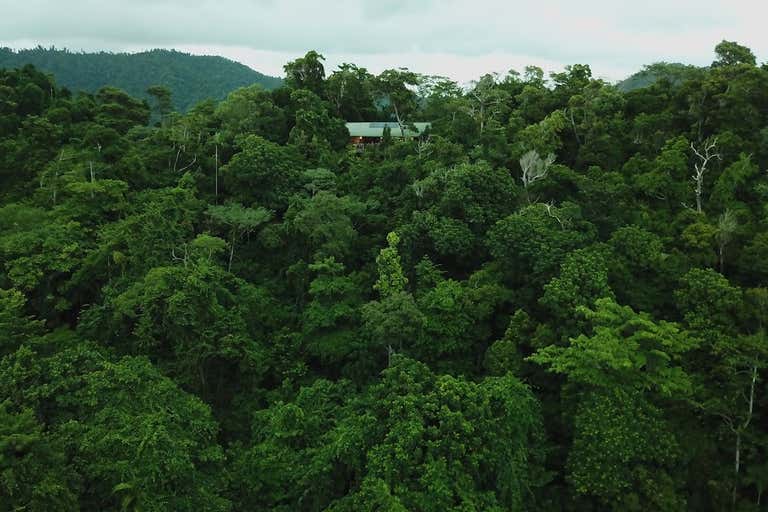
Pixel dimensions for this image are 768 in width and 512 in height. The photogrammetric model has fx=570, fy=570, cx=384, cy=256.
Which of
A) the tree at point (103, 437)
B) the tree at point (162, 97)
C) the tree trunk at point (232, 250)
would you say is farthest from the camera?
the tree at point (162, 97)

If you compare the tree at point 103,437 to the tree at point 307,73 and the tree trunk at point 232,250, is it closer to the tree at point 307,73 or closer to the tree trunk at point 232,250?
the tree trunk at point 232,250

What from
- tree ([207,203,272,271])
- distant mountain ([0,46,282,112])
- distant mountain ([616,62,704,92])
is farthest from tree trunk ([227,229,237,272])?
distant mountain ([0,46,282,112])

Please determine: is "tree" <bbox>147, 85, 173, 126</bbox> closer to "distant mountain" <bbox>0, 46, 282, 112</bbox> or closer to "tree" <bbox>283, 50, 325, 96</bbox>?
"tree" <bbox>283, 50, 325, 96</bbox>

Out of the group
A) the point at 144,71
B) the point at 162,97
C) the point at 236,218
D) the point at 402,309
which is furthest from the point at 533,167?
the point at 144,71

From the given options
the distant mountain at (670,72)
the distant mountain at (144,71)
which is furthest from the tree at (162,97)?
the distant mountain at (144,71)

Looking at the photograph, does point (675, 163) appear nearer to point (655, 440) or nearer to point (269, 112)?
point (655, 440)

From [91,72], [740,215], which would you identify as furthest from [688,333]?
[91,72]
